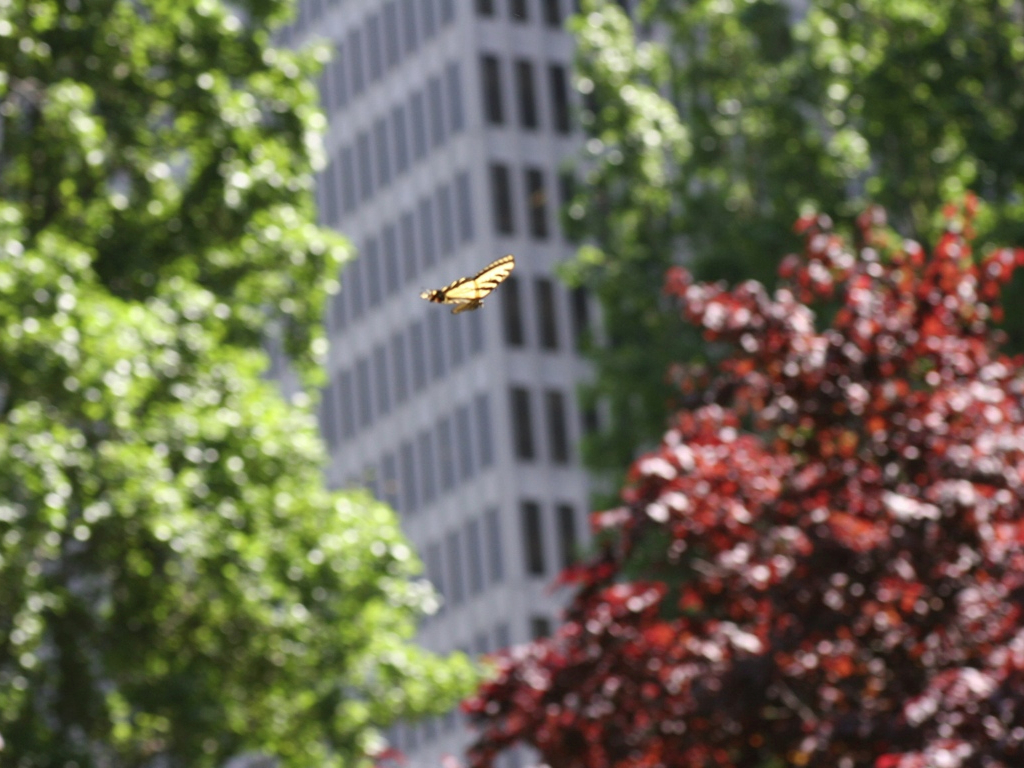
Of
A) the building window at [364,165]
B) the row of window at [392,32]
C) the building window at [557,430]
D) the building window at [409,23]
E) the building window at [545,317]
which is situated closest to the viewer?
the building window at [557,430]

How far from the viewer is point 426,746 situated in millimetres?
73500

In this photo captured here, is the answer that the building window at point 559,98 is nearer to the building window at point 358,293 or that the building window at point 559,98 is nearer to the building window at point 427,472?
the building window at point 358,293

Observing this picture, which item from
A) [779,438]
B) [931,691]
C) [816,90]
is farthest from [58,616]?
[816,90]

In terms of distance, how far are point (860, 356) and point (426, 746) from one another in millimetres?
58990

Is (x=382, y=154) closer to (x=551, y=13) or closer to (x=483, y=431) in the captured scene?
(x=551, y=13)

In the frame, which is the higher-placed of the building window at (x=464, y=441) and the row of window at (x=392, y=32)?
the row of window at (x=392, y=32)

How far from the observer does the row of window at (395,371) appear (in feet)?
250

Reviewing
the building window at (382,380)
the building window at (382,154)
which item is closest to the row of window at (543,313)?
the building window at (382,380)

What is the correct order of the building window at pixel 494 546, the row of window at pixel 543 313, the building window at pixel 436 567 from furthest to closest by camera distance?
1. the row of window at pixel 543 313
2. the building window at pixel 436 567
3. the building window at pixel 494 546

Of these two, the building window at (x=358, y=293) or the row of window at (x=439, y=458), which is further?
the building window at (x=358, y=293)

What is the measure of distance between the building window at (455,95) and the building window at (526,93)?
1.70m

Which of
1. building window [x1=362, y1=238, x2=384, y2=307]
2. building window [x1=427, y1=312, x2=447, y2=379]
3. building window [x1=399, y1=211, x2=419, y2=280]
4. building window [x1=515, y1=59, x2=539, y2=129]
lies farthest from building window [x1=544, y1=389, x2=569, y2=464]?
building window [x1=515, y1=59, x2=539, y2=129]

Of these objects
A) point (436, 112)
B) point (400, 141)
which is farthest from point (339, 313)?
point (436, 112)

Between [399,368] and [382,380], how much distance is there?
2.67ft
